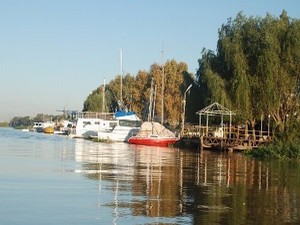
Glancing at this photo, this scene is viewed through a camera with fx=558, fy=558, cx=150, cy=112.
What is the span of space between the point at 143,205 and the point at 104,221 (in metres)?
2.75

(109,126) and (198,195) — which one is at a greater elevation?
(109,126)

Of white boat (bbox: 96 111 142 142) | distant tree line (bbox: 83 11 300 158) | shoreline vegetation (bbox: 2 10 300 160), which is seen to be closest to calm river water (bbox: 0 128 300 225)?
shoreline vegetation (bbox: 2 10 300 160)

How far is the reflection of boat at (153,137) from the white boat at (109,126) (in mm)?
5877

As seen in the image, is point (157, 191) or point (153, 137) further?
point (153, 137)

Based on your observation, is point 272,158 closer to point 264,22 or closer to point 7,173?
point 264,22

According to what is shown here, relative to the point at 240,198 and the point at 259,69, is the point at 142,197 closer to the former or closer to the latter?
the point at 240,198

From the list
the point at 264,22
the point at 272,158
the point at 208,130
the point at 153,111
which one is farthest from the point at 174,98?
the point at 272,158

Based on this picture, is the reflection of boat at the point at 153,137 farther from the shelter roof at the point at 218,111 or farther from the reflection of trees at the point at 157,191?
the reflection of trees at the point at 157,191

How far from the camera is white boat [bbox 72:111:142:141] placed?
78.9 meters

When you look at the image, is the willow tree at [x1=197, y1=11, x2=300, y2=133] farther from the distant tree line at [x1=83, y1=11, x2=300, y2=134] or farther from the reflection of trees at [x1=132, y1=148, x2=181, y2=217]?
the reflection of trees at [x1=132, y1=148, x2=181, y2=217]

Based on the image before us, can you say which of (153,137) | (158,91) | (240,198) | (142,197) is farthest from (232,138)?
(158,91)

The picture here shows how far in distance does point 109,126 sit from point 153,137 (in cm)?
2113

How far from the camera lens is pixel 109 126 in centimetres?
8744

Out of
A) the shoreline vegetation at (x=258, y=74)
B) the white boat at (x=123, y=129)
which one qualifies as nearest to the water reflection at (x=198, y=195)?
the shoreline vegetation at (x=258, y=74)
